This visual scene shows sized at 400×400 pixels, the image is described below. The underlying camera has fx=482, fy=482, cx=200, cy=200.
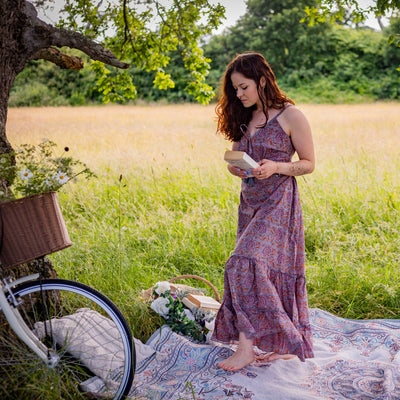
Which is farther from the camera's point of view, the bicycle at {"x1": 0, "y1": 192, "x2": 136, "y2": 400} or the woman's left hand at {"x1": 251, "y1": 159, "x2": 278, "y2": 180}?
the woman's left hand at {"x1": 251, "y1": 159, "x2": 278, "y2": 180}

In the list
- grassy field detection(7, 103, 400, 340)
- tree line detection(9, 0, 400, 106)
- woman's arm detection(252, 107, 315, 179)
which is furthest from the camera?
tree line detection(9, 0, 400, 106)

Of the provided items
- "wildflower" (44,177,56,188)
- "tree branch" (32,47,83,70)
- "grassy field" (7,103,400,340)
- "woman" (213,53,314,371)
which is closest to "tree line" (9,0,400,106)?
"grassy field" (7,103,400,340)

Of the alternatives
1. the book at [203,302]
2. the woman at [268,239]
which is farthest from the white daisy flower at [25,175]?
the book at [203,302]

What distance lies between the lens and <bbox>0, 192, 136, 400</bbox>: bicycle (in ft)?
7.57

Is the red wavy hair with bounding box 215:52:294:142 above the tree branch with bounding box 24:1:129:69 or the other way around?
the other way around

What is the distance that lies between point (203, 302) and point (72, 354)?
1113mm

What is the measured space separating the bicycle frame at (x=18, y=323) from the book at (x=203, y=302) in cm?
141

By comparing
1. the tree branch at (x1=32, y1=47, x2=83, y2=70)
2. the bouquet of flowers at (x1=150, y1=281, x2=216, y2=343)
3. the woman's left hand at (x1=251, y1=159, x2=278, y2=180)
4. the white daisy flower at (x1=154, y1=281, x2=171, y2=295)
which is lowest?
the bouquet of flowers at (x1=150, y1=281, x2=216, y2=343)

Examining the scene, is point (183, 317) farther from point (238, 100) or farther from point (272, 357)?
point (238, 100)

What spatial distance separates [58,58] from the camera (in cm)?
372

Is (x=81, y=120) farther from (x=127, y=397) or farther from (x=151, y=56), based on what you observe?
(x=127, y=397)

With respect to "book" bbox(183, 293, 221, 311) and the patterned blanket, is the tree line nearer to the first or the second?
"book" bbox(183, 293, 221, 311)

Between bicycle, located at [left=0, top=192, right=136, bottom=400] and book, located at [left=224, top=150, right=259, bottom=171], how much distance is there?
1.01 m

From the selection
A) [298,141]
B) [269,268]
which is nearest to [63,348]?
[269,268]
